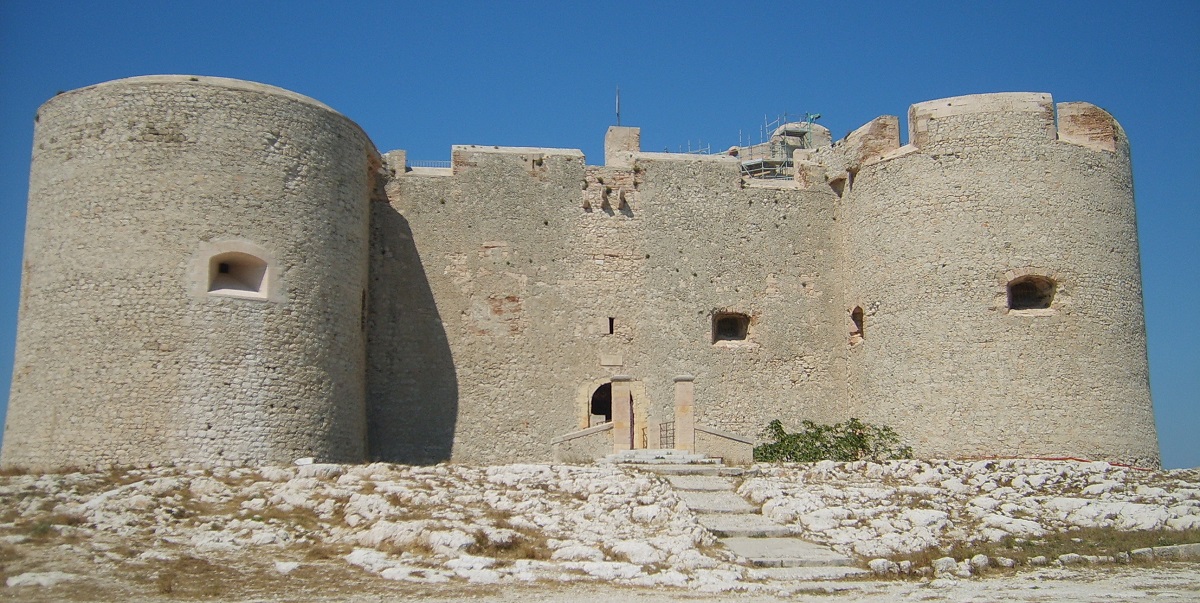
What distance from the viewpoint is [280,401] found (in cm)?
1609

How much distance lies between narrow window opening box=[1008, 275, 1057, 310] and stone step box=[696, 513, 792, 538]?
7.49m

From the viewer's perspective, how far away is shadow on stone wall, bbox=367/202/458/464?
19375 millimetres

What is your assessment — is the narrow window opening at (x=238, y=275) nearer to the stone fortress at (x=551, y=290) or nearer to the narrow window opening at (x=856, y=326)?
the stone fortress at (x=551, y=290)

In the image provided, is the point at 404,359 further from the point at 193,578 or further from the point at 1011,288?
the point at 1011,288

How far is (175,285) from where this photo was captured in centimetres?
1576

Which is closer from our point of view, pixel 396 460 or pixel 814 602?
pixel 814 602

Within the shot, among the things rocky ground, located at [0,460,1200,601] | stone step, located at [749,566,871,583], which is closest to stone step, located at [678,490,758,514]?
rocky ground, located at [0,460,1200,601]

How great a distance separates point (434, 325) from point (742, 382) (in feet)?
17.1

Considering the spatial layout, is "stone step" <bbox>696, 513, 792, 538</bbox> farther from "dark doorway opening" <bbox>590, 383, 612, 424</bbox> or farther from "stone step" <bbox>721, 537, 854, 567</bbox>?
"dark doorway opening" <bbox>590, 383, 612, 424</bbox>

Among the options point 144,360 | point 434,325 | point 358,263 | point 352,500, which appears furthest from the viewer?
point 434,325

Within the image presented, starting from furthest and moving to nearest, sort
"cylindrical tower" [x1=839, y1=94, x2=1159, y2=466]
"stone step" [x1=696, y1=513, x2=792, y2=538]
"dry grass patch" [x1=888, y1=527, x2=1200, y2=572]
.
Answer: "cylindrical tower" [x1=839, y1=94, x2=1159, y2=466] → "stone step" [x1=696, y1=513, x2=792, y2=538] → "dry grass patch" [x1=888, y1=527, x2=1200, y2=572]

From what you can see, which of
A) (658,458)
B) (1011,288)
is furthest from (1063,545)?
(1011,288)

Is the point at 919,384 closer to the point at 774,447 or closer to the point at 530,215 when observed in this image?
the point at 774,447

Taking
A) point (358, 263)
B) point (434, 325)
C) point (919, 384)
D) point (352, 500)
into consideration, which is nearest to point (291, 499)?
point (352, 500)
